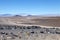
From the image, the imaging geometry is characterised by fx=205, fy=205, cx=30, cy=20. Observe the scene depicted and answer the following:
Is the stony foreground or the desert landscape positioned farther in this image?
the desert landscape

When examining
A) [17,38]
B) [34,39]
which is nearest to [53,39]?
[34,39]

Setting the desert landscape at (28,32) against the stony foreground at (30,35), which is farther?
the desert landscape at (28,32)

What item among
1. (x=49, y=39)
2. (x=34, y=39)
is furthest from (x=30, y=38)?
(x=49, y=39)

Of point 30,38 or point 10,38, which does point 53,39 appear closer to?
point 30,38

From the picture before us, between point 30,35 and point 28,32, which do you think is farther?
point 28,32

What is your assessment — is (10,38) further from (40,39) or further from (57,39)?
(57,39)

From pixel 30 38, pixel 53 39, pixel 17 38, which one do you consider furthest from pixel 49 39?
pixel 17 38

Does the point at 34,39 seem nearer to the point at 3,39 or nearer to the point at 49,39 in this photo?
the point at 49,39
